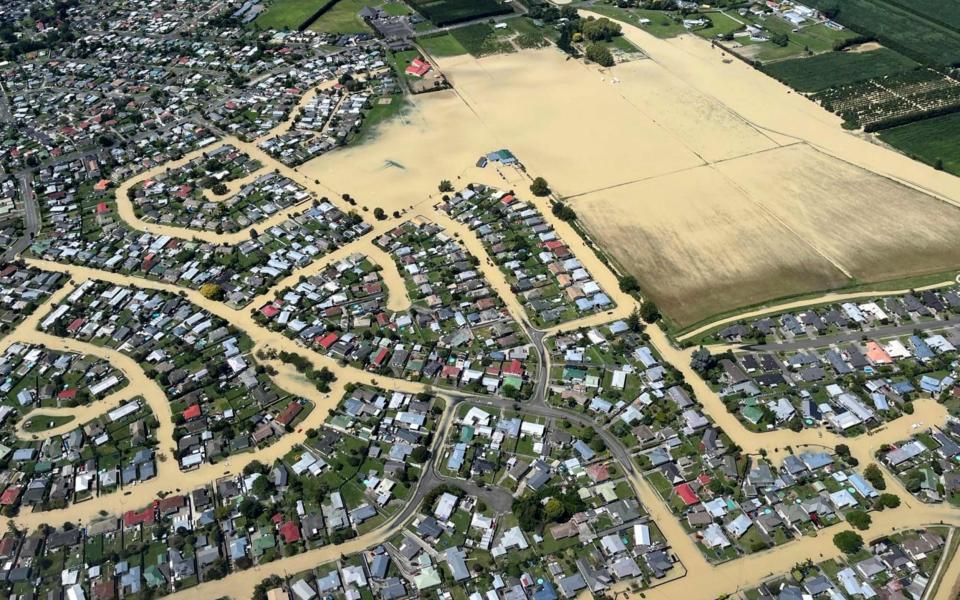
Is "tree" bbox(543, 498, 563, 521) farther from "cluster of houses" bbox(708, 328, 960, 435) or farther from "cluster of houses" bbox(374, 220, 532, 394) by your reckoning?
"cluster of houses" bbox(708, 328, 960, 435)

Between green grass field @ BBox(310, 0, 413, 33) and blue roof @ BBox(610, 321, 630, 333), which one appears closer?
blue roof @ BBox(610, 321, 630, 333)

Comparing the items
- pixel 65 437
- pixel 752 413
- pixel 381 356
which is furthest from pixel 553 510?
pixel 65 437

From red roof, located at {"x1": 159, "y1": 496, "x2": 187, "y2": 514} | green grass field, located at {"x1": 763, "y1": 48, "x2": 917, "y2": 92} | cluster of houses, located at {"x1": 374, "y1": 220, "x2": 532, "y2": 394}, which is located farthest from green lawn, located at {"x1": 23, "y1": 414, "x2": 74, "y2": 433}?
green grass field, located at {"x1": 763, "y1": 48, "x2": 917, "y2": 92}

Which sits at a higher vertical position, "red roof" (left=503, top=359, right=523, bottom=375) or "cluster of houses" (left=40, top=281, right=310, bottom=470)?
"red roof" (left=503, top=359, right=523, bottom=375)

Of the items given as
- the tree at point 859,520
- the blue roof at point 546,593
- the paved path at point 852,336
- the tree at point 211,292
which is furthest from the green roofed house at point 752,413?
the tree at point 211,292

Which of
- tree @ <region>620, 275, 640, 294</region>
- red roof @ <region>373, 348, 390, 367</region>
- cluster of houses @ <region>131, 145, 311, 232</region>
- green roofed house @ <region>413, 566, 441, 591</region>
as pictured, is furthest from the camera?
cluster of houses @ <region>131, 145, 311, 232</region>

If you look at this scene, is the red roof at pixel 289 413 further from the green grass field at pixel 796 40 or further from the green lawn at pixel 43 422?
the green grass field at pixel 796 40

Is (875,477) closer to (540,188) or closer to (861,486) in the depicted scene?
(861,486)
